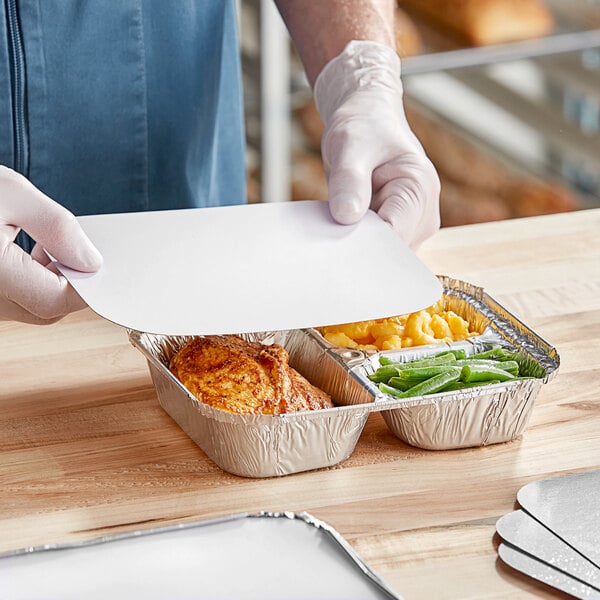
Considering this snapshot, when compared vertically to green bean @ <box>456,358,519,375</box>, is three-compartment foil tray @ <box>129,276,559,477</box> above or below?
below

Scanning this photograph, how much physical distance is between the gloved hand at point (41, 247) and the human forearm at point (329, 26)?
74cm

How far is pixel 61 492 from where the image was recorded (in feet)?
3.91

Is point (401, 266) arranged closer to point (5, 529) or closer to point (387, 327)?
point (387, 327)

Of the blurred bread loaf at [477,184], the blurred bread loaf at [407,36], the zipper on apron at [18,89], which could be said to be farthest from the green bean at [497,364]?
the blurred bread loaf at [477,184]

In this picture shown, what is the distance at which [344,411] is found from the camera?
1173 millimetres

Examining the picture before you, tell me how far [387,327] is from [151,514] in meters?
0.41

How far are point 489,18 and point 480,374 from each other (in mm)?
2271

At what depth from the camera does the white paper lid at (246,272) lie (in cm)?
121

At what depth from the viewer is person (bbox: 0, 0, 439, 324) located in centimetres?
161

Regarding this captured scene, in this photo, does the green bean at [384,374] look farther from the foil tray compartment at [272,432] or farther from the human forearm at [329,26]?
the human forearm at [329,26]

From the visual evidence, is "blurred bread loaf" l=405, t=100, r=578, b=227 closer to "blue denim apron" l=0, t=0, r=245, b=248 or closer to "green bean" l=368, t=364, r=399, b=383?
"blue denim apron" l=0, t=0, r=245, b=248

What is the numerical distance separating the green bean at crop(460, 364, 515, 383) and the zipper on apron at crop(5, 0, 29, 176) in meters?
0.91

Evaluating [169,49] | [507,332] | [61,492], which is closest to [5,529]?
[61,492]

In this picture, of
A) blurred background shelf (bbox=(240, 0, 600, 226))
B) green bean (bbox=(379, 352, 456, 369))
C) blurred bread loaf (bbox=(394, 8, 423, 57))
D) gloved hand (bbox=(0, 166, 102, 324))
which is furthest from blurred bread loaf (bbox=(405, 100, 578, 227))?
gloved hand (bbox=(0, 166, 102, 324))
